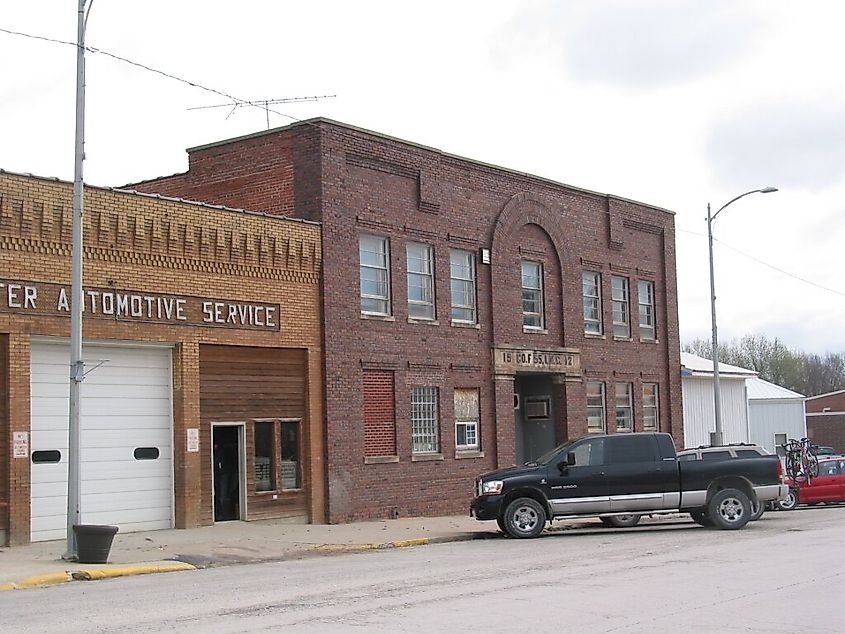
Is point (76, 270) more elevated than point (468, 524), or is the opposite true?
point (76, 270)

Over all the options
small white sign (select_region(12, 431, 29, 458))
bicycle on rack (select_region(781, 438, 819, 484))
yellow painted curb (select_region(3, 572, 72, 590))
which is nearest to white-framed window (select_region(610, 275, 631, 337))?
bicycle on rack (select_region(781, 438, 819, 484))

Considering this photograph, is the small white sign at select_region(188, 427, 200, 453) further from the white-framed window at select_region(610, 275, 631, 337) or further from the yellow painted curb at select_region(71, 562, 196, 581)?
the white-framed window at select_region(610, 275, 631, 337)

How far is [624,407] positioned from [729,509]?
13554 millimetres

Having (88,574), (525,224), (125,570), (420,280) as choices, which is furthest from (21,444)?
(525,224)

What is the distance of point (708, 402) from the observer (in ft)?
145

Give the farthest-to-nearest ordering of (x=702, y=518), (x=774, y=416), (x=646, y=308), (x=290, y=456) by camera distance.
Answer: (x=774, y=416) < (x=646, y=308) < (x=290, y=456) < (x=702, y=518)

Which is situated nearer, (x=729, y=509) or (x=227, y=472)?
(x=729, y=509)

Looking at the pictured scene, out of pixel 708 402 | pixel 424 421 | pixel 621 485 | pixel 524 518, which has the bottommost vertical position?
pixel 524 518

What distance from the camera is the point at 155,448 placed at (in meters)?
22.6

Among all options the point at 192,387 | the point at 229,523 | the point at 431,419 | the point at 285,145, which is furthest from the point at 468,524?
the point at 285,145

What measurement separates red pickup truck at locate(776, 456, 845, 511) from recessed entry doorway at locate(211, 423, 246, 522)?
15098mm

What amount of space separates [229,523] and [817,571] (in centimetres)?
1231

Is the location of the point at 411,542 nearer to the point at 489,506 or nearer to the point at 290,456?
the point at 489,506

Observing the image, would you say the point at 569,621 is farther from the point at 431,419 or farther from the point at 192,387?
the point at 431,419
